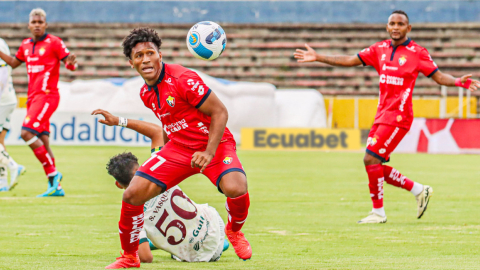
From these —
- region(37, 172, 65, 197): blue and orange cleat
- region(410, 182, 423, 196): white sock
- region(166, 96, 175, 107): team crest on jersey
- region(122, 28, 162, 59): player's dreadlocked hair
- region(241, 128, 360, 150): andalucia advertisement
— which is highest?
region(122, 28, 162, 59): player's dreadlocked hair

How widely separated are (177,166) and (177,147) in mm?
211

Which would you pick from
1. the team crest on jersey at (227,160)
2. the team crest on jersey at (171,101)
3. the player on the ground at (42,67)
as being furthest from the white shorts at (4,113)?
the team crest on jersey at (227,160)

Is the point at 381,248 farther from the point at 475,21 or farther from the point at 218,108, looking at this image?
the point at 475,21

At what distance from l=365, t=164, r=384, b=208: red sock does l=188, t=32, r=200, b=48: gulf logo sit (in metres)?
2.97

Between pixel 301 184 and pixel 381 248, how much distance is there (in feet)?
18.7

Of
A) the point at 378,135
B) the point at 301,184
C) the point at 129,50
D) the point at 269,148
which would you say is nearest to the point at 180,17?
the point at 269,148

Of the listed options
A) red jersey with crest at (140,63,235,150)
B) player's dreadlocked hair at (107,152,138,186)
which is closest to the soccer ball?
red jersey with crest at (140,63,235,150)

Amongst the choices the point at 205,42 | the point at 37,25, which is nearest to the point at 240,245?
the point at 205,42

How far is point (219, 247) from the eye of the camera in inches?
210

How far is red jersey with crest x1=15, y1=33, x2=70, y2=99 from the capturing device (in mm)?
9938

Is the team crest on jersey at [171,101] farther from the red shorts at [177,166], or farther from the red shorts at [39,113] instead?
the red shorts at [39,113]

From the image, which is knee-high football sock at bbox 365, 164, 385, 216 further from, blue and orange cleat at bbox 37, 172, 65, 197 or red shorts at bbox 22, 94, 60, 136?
red shorts at bbox 22, 94, 60, 136

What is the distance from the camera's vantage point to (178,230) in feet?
16.8

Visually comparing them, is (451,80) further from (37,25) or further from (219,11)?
(219,11)
